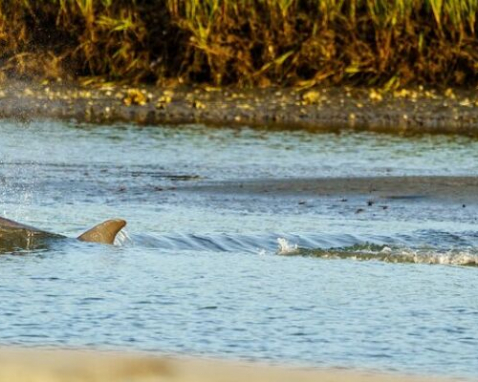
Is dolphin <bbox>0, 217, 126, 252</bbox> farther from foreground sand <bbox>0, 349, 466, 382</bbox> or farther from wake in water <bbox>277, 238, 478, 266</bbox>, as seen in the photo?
foreground sand <bbox>0, 349, 466, 382</bbox>

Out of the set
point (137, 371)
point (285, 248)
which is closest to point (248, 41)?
point (285, 248)

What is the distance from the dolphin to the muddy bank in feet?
26.8

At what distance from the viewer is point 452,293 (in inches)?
353

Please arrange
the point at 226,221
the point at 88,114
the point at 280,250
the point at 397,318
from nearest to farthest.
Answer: the point at 397,318, the point at 280,250, the point at 226,221, the point at 88,114

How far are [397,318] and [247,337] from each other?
3.06 ft

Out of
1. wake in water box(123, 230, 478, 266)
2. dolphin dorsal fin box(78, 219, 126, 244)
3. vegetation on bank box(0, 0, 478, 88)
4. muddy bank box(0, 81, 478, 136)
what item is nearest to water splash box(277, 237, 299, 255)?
wake in water box(123, 230, 478, 266)

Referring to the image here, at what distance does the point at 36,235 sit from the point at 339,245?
1929mm

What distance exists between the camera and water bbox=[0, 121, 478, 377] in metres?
7.56

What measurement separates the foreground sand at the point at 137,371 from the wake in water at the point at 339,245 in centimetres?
350

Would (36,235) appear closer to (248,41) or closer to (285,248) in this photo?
(285,248)

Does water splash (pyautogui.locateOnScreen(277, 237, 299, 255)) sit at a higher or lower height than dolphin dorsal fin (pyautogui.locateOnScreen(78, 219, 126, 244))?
lower

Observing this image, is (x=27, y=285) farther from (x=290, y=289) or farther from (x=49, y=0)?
(x=49, y=0)

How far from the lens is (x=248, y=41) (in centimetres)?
2050

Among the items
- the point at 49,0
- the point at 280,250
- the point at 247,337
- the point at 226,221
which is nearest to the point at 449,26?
the point at 49,0
